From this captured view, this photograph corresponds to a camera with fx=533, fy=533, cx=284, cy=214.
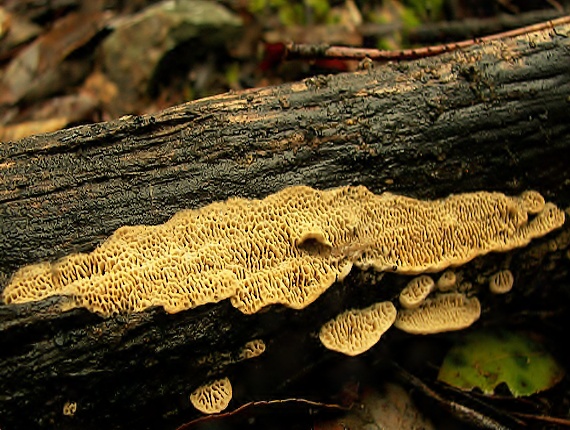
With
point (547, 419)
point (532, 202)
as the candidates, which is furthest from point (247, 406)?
point (532, 202)

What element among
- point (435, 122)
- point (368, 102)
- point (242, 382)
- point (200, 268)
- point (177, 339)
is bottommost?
point (242, 382)

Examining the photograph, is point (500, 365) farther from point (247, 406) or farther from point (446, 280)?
point (247, 406)

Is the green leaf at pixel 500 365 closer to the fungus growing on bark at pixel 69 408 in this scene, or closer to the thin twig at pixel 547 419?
the thin twig at pixel 547 419

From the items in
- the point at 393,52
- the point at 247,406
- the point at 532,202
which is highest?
the point at 393,52

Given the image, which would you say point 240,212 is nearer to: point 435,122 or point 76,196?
point 76,196

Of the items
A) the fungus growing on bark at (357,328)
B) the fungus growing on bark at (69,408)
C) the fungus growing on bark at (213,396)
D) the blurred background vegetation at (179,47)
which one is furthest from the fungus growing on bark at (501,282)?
the blurred background vegetation at (179,47)

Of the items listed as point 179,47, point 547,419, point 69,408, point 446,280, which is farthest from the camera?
point 179,47

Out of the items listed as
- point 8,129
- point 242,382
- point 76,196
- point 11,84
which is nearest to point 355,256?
point 242,382
